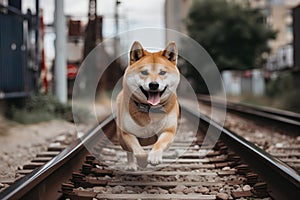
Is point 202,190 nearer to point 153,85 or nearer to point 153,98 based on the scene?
point 153,98

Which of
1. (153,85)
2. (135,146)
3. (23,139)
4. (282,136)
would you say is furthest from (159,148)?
(282,136)

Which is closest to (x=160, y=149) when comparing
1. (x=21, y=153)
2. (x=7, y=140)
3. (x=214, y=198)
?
(x=214, y=198)

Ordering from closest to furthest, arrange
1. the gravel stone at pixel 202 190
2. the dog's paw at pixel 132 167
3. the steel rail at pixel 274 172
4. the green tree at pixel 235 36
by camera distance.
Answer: the steel rail at pixel 274 172, the gravel stone at pixel 202 190, the dog's paw at pixel 132 167, the green tree at pixel 235 36

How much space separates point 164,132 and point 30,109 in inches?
316

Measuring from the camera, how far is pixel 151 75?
3373 millimetres

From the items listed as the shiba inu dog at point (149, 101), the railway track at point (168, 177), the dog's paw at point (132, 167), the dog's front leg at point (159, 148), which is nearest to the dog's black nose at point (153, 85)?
the shiba inu dog at point (149, 101)

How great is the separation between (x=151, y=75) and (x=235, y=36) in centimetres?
3462

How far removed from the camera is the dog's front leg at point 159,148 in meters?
3.57

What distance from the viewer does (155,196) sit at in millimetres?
3771

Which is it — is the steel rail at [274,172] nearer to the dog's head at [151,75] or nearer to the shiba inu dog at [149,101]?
the shiba inu dog at [149,101]

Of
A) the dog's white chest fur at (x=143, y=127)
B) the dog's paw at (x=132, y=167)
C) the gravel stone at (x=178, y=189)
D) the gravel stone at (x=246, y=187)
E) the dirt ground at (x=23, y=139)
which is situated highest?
the dog's white chest fur at (x=143, y=127)

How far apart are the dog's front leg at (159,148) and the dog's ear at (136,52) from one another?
0.59 m

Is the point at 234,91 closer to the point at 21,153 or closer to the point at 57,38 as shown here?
the point at 57,38

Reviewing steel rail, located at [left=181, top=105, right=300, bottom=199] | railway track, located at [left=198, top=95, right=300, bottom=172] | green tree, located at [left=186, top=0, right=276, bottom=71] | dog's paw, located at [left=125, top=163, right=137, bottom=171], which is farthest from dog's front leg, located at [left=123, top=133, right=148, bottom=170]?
green tree, located at [left=186, top=0, right=276, bottom=71]
